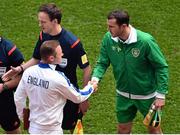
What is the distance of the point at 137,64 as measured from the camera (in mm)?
6062

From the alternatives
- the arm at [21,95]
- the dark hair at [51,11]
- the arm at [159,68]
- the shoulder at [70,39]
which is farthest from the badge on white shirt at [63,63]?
the arm at [159,68]

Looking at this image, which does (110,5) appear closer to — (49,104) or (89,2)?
(89,2)

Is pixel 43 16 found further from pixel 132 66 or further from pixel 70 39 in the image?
pixel 132 66

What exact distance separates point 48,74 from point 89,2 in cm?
665

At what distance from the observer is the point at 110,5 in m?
11.7

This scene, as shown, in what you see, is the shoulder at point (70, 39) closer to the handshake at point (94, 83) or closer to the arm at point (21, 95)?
the handshake at point (94, 83)

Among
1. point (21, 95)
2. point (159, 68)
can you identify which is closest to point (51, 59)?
point (21, 95)

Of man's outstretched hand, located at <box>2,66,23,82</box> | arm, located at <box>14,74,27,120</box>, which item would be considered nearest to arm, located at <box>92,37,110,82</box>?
man's outstretched hand, located at <box>2,66,23,82</box>

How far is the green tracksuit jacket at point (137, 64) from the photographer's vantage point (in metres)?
5.96

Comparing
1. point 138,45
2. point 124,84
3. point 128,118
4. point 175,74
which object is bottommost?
point 175,74

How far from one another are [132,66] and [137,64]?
0.06m

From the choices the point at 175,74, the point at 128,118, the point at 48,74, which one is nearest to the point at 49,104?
the point at 48,74

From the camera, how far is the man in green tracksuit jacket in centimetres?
594

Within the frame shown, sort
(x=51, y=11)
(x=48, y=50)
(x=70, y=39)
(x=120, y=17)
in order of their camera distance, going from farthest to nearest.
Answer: (x=70, y=39)
(x=51, y=11)
(x=120, y=17)
(x=48, y=50)
